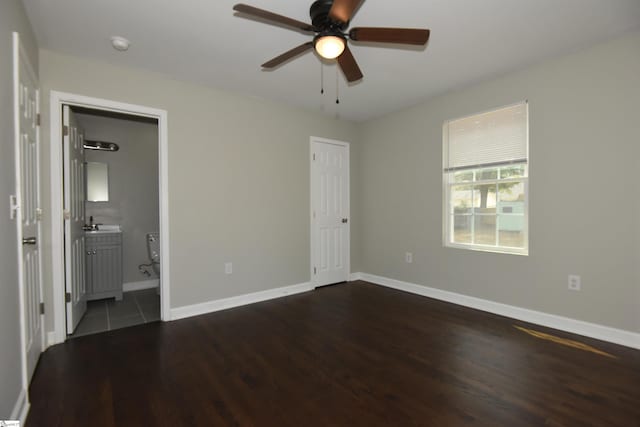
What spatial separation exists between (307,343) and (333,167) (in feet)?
8.70

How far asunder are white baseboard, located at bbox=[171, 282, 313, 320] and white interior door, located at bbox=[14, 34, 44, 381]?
3.62ft

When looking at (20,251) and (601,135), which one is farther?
(601,135)

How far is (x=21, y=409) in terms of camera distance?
65.3 inches

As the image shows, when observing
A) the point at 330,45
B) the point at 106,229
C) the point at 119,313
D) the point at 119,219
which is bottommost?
the point at 119,313

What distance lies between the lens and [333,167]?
14.9 ft

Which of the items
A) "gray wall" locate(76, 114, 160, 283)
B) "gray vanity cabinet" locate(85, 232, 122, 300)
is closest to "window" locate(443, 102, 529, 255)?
"gray wall" locate(76, 114, 160, 283)

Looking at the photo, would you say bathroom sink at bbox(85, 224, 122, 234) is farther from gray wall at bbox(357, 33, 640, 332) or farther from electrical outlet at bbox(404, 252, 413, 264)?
gray wall at bbox(357, 33, 640, 332)

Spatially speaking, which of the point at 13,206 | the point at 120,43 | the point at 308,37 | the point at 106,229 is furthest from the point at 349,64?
the point at 106,229

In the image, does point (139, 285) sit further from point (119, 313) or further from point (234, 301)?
point (234, 301)

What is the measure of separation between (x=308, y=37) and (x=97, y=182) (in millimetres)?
3448

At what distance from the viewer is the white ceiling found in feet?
6.81

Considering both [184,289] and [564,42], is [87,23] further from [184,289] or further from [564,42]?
[564,42]

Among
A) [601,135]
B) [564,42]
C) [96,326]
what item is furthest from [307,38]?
[96,326]

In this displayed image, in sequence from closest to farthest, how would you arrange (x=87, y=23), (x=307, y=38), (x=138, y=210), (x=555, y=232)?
(x=87, y=23), (x=307, y=38), (x=555, y=232), (x=138, y=210)
